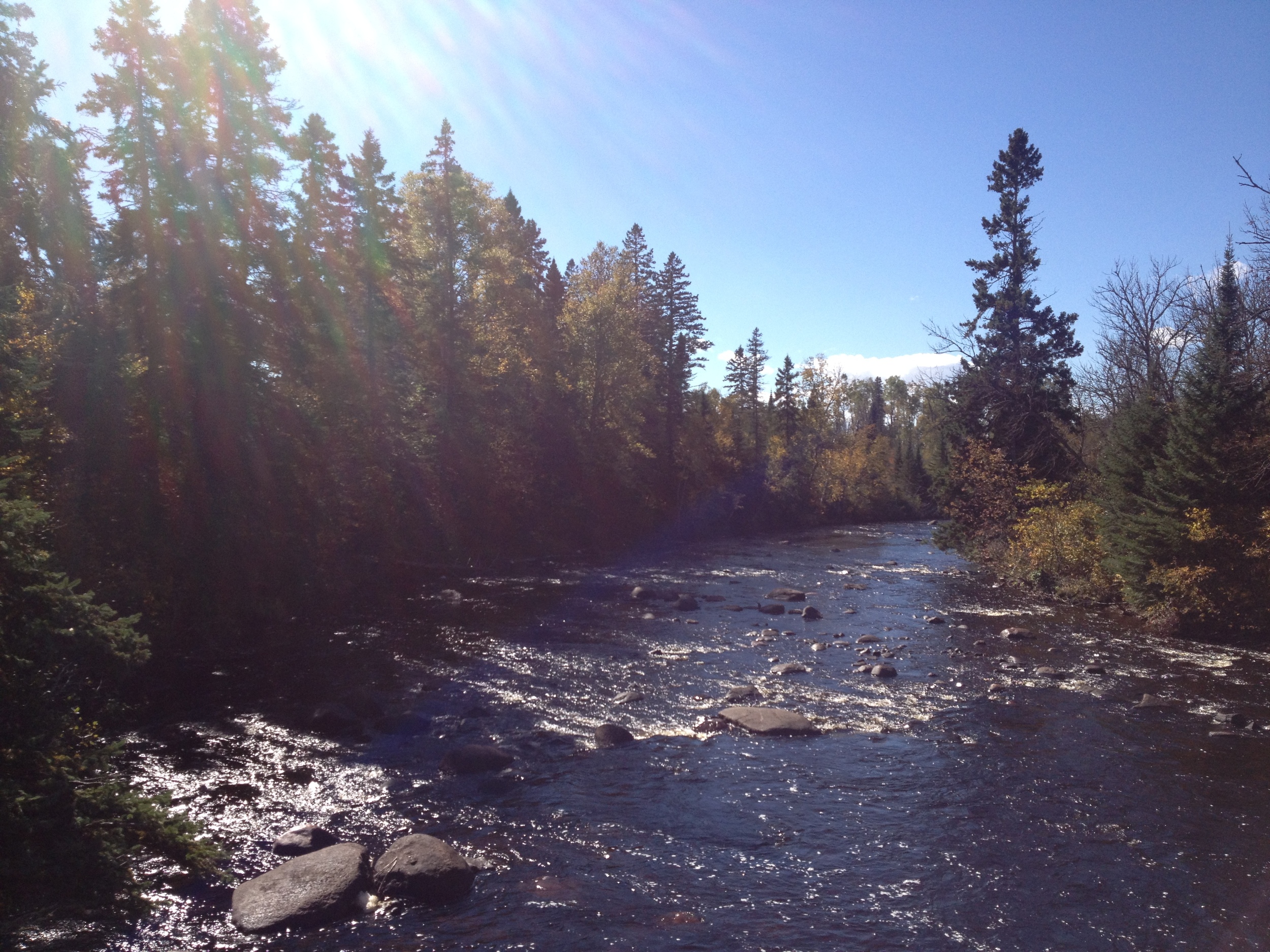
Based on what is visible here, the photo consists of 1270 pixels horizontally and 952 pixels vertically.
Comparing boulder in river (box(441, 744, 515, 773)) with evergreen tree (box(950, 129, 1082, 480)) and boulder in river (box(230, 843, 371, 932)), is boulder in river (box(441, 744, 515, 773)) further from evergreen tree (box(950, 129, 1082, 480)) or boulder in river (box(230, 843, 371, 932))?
evergreen tree (box(950, 129, 1082, 480))

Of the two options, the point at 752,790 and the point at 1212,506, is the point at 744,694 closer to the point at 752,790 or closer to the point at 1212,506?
the point at 752,790

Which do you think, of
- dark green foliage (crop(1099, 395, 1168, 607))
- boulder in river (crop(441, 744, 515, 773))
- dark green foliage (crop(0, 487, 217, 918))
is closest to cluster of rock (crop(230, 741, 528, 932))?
dark green foliage (crop(0, 487, 217, 918))

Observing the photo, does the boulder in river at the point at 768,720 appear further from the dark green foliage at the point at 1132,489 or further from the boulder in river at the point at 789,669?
the dark green foliage at the point at 1132,489

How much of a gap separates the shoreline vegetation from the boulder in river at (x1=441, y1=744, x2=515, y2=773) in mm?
3578

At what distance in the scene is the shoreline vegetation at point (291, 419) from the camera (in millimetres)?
6773

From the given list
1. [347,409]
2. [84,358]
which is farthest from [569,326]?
[84,358]

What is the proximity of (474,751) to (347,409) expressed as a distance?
1808 cm

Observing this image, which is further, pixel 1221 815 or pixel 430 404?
pixel 430 404

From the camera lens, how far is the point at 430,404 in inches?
1283

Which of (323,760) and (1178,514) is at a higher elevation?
(1178,514)

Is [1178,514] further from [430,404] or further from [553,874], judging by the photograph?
[430,404]

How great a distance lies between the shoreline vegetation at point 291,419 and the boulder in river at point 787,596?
9.21 meters

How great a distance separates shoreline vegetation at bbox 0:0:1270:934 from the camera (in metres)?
6.77

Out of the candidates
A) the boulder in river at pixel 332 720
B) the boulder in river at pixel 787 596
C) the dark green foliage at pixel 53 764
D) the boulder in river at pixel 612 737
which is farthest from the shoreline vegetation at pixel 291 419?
the boulder in river at pixel 787 596
